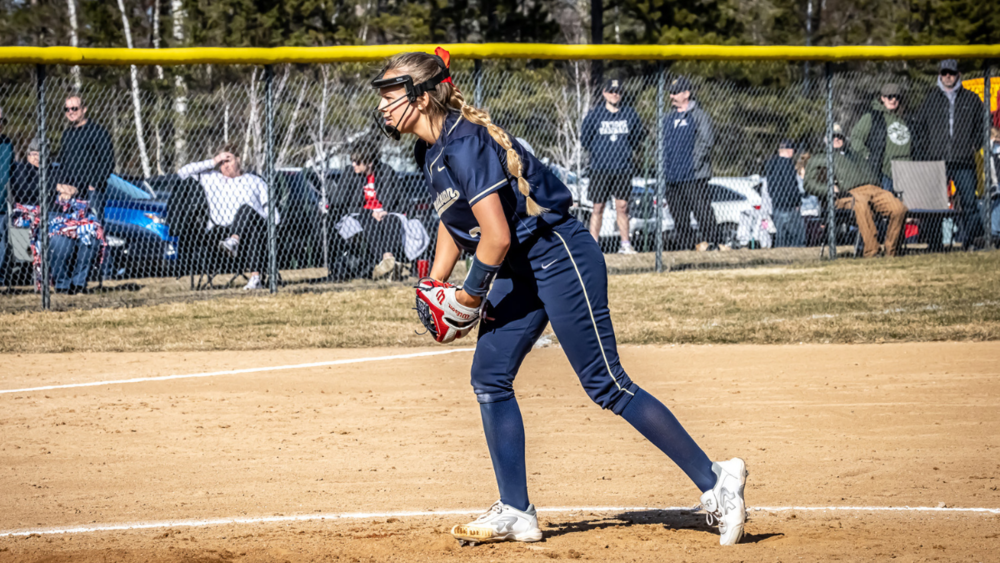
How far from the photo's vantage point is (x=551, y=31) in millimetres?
26953

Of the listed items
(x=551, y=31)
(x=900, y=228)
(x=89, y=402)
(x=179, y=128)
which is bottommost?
(x=89, y=402)

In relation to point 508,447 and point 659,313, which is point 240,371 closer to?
point 659,313

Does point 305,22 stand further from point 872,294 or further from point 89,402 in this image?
point 89,402

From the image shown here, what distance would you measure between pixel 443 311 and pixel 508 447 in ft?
1.92

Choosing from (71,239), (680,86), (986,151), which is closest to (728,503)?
(71,239)

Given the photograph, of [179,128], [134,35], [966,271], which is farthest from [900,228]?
[134,35]

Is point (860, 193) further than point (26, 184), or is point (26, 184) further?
point (860, 193)

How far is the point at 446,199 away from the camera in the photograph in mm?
3771

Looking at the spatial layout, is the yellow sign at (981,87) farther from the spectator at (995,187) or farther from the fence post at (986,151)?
the spectator at (995,187)

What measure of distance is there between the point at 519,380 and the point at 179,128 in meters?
10.7

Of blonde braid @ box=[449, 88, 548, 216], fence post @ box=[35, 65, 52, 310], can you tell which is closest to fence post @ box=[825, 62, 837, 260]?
fence post @ box=[35, 65, 52, 310]

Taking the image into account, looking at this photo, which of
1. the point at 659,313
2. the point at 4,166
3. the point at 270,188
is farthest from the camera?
the point at 270,188

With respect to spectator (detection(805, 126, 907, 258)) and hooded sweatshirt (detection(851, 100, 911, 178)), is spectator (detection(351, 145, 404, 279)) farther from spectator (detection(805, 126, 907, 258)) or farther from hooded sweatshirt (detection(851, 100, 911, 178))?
hooded sweatshirt (detection(851, 100, 911, 178))

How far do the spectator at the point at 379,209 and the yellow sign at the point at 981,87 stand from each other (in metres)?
8.25
